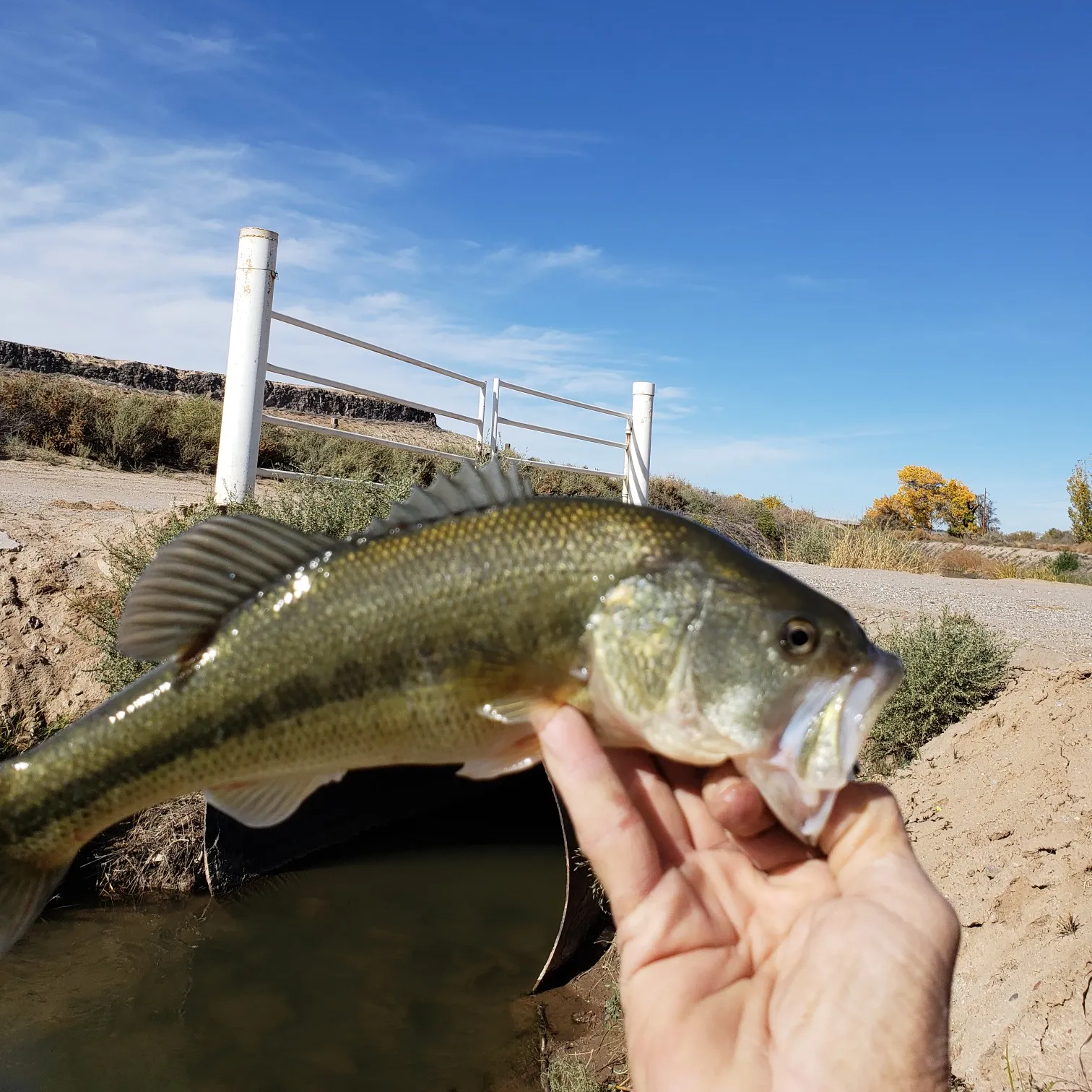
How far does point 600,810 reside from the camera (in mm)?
2086

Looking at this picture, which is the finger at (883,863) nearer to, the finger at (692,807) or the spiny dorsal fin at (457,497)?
the finger at (692,807)

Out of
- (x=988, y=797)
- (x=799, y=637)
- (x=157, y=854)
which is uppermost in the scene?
(x=799, y=637)

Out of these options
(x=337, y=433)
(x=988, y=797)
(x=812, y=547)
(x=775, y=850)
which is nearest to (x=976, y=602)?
(x=988, y=797)

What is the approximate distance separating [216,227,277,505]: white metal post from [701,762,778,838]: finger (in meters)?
6.37

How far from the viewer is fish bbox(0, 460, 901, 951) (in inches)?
79.2

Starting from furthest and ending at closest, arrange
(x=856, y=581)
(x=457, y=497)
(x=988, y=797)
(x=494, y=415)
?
(x=856, y=581) < (x=494, y=415) < (x=988, y=797) < (x=457, y=497)

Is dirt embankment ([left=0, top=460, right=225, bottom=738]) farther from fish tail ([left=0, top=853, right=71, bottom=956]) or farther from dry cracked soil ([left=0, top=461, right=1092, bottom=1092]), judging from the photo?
fish tail ([left=0, top=853, right=71, bottom=956])

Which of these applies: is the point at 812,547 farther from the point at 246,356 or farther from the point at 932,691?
the point at 246,356

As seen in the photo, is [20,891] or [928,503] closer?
[20,891]

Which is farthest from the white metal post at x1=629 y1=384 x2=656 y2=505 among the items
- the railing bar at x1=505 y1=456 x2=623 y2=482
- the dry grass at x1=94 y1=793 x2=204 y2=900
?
the dry grass at x1=94 y1=793 x2=204 y2=900

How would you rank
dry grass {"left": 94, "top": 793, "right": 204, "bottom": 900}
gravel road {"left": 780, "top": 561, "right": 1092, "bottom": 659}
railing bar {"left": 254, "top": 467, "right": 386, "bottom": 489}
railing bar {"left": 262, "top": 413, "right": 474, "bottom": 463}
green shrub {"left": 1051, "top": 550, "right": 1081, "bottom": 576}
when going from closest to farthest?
dry grass {"left": 94, "top": 793, "right": 204, "bottom": 900}, railing bar {"left": 254, "top": 467, "right": 386, "bottom": 489}, railing bar {"left": 262, "top": 413, "right": 474, "bottom": 463}, gravel road {"left": 780, "top": 561, "right": 1092, "bottom": 659}, green shrub {"left": 1051, "top": 550, "right": 1081, "bottom": 576}

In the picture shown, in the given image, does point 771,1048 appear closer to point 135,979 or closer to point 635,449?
point 135,979

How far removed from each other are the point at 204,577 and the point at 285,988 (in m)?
4.92

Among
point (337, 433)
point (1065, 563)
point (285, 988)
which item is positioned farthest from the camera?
point (1065, 563)
